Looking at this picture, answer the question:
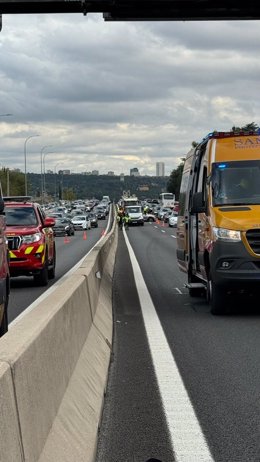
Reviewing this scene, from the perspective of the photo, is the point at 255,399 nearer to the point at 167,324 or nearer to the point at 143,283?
the point at 167,324

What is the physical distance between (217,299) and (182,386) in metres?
4.94

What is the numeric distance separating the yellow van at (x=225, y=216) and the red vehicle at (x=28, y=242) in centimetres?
470

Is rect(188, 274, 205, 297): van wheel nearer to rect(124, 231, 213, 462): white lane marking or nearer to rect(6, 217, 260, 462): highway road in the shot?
rect(6, 217, 260, 462): highway road

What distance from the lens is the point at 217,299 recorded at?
1224 centimetres

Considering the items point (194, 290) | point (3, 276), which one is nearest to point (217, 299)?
point (194, 290)

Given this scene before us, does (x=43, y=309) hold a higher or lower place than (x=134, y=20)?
lower

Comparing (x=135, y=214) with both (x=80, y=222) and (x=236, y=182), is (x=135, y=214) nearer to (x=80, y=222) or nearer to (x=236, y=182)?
(x=80, y=222)

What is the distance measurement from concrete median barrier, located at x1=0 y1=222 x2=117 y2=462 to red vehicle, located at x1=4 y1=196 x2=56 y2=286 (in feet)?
33.9

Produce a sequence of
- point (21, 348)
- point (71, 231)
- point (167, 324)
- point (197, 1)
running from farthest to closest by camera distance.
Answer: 1. point (71, 231)
2. point (197, 1)
3. point (167, 324)
4. point (21, 348)

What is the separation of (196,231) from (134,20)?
5419mm

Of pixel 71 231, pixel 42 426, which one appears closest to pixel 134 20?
pixel 42 426

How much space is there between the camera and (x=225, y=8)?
54.7 feet

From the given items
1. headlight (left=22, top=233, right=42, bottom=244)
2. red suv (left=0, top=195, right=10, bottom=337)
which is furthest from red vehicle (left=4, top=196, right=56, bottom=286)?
red suv (left=0, top=195, right=10, bottom=337)

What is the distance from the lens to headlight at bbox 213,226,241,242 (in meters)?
12.0
